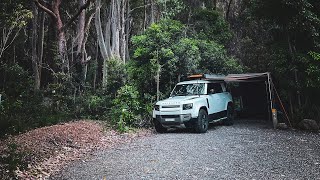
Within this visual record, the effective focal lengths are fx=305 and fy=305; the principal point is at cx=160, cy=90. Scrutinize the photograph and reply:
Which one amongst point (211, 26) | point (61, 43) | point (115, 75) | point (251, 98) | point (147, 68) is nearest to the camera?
point (147, 68)

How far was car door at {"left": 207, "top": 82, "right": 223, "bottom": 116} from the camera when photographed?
482 inches

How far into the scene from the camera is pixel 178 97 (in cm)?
1212

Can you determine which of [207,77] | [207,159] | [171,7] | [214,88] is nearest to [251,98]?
[214,88]

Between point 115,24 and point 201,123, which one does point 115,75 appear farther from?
point 201,123

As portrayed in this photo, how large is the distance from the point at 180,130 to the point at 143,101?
2.53m

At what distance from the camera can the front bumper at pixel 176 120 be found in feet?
36.4

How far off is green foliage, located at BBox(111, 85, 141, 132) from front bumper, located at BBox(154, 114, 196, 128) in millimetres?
1579

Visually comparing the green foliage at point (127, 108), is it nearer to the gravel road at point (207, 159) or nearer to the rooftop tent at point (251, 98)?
the gravel road at point (207, 159)

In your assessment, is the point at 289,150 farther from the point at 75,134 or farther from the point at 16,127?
the point at 16,127

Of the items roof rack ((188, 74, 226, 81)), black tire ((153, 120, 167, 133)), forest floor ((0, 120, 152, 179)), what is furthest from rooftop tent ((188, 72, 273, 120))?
forest floor ((0, 120, 152, 179))

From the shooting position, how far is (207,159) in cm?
745

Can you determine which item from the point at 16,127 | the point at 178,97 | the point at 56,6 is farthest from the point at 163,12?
the point at 16,127

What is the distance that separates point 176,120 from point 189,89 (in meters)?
1.90

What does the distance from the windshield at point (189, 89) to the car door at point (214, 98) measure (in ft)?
1.15
